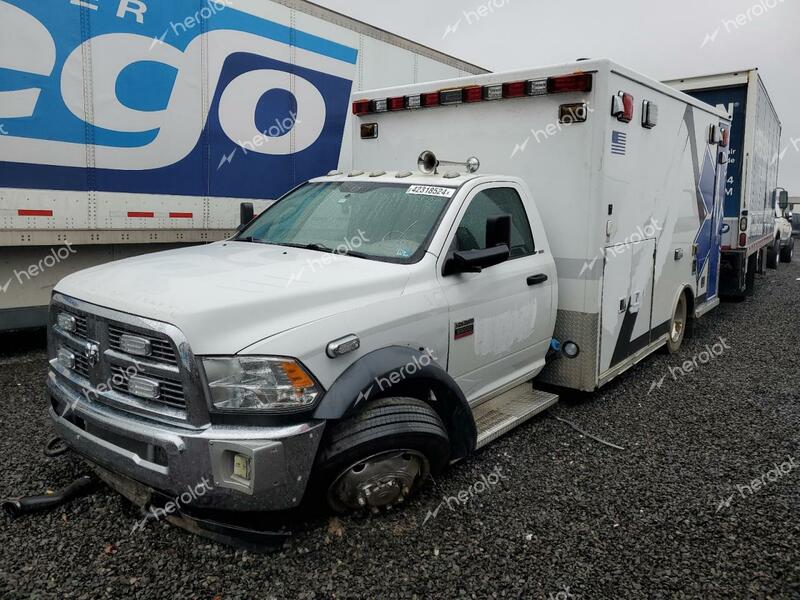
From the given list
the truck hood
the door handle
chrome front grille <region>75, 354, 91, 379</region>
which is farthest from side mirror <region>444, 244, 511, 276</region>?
chrome front grille <region>75, 354, 91, 379</region>

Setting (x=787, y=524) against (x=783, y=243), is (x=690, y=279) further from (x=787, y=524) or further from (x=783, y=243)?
(x=783, y=243)

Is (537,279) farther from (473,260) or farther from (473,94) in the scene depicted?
(473,94)

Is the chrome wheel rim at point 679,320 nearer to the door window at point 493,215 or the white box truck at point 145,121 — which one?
the door window at point 493,215

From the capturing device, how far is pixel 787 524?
3.47m

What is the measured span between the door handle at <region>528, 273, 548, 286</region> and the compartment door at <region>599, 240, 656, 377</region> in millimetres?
635

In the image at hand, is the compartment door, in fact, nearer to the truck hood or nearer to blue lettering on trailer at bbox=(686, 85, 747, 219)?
the truck hood

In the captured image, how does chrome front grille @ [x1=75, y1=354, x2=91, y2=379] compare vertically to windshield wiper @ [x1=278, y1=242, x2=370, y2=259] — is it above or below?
below

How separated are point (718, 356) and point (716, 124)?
2.67 m

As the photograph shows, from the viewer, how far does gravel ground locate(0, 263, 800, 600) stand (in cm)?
289

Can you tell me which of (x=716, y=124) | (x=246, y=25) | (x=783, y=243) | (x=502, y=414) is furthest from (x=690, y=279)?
(x=783, y=243)

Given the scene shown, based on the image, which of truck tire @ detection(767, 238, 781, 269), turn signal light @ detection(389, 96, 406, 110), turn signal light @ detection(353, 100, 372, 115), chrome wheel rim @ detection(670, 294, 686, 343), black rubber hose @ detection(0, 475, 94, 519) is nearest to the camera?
black rubber hose @ detection(0, 475, 94, 519)

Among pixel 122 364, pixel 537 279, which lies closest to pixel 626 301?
pixel 537 279

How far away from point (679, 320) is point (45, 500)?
21.5ft

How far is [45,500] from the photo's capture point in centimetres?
340
